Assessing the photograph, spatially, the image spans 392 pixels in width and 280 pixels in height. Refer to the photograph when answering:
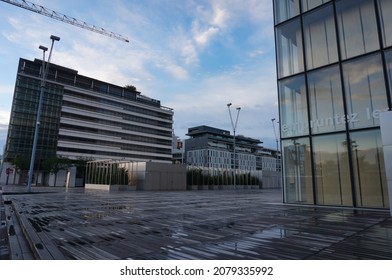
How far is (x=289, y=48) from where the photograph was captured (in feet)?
54.6

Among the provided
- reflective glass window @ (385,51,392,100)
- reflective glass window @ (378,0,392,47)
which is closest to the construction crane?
reflective glass window @ (378,0,392,47)

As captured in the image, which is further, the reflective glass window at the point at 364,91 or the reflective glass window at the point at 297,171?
the reflective glass window at the point at 297,171

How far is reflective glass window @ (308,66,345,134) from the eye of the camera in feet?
45.7

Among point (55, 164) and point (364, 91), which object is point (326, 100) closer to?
point (364, 91)

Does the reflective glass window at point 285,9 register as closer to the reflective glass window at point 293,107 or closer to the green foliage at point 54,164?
the reflective glass window at point 293,107

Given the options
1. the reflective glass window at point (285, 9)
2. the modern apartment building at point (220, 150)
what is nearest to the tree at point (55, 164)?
the reflective glass window at point (285, 9)

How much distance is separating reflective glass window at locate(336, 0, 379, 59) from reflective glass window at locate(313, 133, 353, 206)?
4.59m

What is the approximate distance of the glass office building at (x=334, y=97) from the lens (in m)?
12.7

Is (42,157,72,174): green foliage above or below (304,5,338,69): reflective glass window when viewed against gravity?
below

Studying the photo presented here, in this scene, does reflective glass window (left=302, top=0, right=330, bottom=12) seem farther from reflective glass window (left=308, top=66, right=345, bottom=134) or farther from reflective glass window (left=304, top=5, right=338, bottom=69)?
reflective glass window (left=308, top=66, right=345, bottom=134)

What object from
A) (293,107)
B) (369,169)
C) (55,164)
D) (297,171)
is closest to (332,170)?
(369,169)

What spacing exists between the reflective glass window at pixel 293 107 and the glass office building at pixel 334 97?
0.06m

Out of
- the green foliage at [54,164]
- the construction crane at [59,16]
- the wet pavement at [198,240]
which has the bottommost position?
the wet pavement at [198,240]

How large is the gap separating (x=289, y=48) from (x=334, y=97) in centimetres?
451
